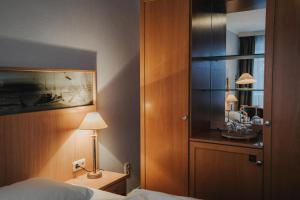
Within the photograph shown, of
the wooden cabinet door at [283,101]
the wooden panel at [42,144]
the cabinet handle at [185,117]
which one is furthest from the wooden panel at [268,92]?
the wooden panel at [42,144]

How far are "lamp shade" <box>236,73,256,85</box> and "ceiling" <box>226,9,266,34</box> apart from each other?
38cm

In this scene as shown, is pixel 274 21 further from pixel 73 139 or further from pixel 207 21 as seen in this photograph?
pixel 73 139

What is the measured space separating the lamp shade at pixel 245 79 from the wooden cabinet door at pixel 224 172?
61cm

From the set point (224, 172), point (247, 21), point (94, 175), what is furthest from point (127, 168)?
point (247, 21)

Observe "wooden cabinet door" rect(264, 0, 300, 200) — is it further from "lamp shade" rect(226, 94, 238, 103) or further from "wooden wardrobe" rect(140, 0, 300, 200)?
"lamp shade" rect(226, 94, 238, 103)

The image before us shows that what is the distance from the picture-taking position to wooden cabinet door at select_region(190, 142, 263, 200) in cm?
209

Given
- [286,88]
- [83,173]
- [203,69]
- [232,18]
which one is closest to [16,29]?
[83,173]

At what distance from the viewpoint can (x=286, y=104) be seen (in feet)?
6.45

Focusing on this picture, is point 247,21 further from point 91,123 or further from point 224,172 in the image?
point 91,123

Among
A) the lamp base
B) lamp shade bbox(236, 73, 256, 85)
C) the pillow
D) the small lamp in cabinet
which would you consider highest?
lamp shade bbox(236, 73, 256, 85)

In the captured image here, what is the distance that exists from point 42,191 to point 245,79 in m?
1.82

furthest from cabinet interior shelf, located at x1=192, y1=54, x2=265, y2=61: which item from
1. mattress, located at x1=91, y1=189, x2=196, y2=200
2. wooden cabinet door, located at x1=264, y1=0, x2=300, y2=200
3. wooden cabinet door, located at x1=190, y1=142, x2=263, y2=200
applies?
mattress, located at x1=91, y1=189, x2=196, y2=200

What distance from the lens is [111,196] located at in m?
1.78

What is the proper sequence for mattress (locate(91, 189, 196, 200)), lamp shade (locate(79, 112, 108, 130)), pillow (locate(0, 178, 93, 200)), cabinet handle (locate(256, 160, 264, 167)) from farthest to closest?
lamp shade (locate(79, 112, 108, 130)) < cabinet handle (locate(256, 160, 264, 167)) < mattress (locate(91, 189, 196, 200)) < pillow (locate(0, 178, 93, 200))
